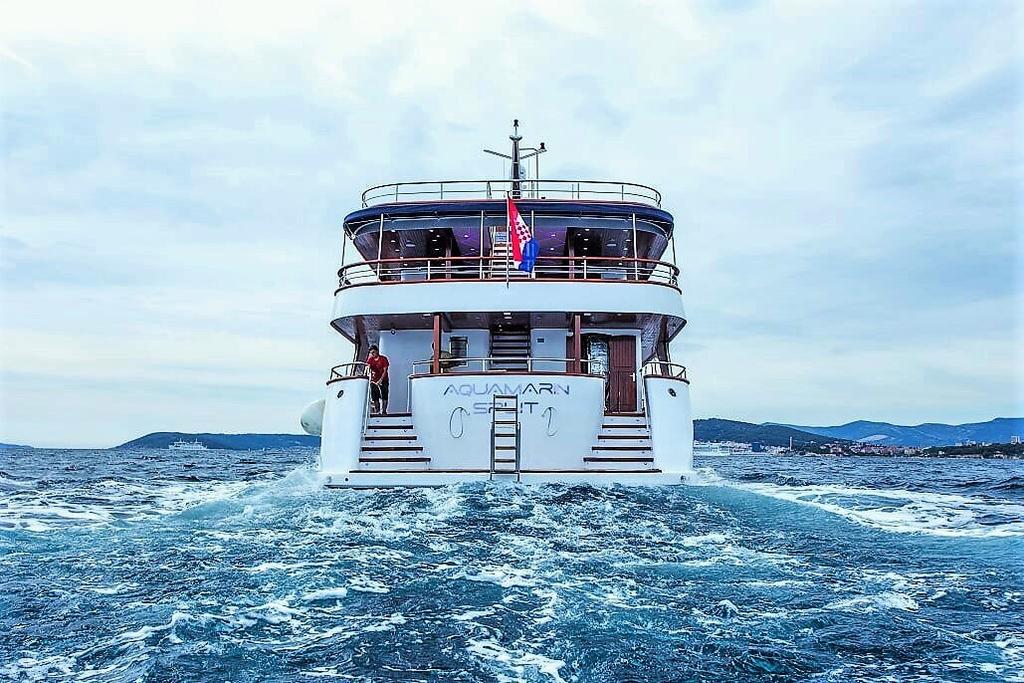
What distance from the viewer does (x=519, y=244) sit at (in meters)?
16.5

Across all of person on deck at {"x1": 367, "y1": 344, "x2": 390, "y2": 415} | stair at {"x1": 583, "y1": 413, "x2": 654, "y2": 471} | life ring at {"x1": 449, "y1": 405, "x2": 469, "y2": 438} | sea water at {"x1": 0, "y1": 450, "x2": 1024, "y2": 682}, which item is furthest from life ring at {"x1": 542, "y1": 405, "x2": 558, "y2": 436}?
person on deck at {"x1": 367, "y1": 344, "x2": 390, "y2": 415}

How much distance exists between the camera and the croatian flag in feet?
54.0

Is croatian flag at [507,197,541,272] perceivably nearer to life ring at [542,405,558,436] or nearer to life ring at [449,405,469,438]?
life ring at [542,405,558,436]

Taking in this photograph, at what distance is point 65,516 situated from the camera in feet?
41.9

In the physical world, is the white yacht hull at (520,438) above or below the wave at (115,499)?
above

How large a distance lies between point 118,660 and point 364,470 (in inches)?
397

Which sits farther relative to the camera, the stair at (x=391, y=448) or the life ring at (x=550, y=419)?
the stair at (x=391, y=448)

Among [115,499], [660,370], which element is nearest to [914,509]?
[660,370]

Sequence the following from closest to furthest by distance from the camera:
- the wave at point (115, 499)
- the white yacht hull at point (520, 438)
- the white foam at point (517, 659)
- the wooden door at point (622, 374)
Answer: the white foam at point (517, 659), the wave at point (115, 499), the white yacht hull at point (520, 438), the wooden door at point (622, 374)

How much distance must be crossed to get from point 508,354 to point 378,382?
12.1ft

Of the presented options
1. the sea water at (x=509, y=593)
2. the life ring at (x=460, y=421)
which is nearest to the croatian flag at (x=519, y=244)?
the life ring at (x=460, y=421)

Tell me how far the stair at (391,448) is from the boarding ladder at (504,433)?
4.80 feet

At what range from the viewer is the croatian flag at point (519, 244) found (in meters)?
16.5

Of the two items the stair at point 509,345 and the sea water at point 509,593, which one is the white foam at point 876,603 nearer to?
the sea water at point 509,593
